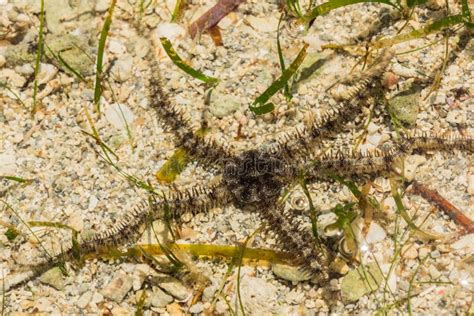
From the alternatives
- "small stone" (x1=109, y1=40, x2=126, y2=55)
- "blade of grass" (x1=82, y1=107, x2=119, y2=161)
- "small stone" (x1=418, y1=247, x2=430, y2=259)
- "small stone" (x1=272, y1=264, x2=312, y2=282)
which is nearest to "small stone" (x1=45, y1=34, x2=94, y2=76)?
"small stone" (x1=109, y1=40, x2=126, y2=55)

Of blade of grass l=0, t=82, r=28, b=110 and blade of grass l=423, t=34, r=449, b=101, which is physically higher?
blade of grass l=423, t=34, r=449, b=101

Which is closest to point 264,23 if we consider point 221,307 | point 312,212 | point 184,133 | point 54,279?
point 184,133

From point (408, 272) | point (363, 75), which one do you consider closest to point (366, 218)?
point (408, 272)

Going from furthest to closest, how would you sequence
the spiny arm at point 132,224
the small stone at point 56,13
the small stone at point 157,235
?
the small stone at point 56,13, the small stone at point 157,235, the spiny arm at point 132,224

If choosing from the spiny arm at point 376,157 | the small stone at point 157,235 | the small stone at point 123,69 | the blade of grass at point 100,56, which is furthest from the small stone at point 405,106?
the blade of grass at point 100,56

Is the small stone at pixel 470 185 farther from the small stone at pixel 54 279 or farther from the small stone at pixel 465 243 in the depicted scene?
the small stone at pixel 54 279

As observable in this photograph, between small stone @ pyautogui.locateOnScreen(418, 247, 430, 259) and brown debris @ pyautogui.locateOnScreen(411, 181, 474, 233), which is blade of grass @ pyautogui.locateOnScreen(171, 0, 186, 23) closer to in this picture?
brown debris @ pyautogui.locateOnScreen(411, 181, 474, 233)
